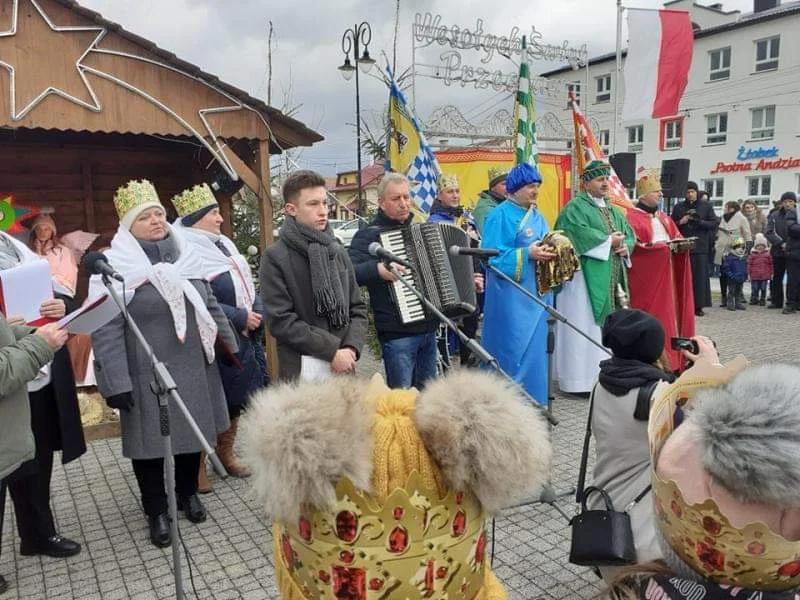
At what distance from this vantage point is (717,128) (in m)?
32.5

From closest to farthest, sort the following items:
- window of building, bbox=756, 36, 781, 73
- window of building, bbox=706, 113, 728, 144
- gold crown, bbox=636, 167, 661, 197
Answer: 1. gold crown, bbox=636, 167, 661, 197
2. window of building, bbox=756, 36, 781, 73
3. window of building, bbox=706, 113, 728, 144

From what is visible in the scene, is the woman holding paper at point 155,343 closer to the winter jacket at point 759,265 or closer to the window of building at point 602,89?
the winter jacket at point 759,265

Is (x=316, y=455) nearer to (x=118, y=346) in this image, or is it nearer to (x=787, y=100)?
(x=118, y=346)

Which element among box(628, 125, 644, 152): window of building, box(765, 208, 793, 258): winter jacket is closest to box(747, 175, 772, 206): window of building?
box(628, 125, 644, 152): window of building

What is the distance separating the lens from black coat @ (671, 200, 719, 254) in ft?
35.5

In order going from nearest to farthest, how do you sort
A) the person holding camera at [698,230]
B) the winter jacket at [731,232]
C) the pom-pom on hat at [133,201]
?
1. the pom-pom on hat at [133,201]
2. the person holding camera at [698,230]
3. the winter jacket at [731,232]

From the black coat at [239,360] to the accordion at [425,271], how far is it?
999 mm

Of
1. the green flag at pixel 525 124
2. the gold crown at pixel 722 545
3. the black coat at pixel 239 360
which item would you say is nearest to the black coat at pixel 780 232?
the green flag at pixel 525 124

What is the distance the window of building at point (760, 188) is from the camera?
30.2 m

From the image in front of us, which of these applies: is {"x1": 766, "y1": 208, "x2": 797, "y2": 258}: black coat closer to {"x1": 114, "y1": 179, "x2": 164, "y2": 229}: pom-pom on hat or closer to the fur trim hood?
{"x1": 114, "y1": 179, "x2": 164, "y2": 229}: pom-pom on hat

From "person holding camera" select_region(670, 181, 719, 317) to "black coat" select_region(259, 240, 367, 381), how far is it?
901cm

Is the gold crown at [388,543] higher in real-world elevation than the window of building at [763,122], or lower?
lower

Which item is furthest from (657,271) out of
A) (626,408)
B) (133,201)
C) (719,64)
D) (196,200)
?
(719,64)

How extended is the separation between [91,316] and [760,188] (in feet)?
112
